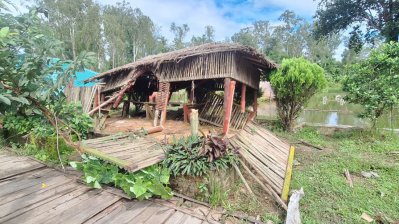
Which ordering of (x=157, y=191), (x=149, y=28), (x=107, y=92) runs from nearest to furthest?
(x=157, y=191) → (x=107, y=92) → (x=149, y=28)

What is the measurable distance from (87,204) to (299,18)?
159 ft

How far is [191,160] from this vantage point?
13.4 feet

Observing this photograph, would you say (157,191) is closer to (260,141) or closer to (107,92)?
(260,141)

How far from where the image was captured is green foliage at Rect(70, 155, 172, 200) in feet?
12.6

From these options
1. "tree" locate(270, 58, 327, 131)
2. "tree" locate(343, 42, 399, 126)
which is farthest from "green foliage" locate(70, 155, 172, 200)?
"tree" locate(343, 42, 399, 126)

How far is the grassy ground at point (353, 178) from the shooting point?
3916mm

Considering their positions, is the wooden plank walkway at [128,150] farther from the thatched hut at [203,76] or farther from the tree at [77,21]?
the tree at [77,21]

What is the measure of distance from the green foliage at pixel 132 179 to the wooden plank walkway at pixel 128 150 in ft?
0.60

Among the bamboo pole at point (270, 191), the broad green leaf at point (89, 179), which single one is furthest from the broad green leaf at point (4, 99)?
the bamboo pole at point (270, 191)

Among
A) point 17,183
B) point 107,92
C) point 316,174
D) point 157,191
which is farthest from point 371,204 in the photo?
point 107,92

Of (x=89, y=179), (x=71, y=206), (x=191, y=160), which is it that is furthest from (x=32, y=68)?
(x=89, y=179)

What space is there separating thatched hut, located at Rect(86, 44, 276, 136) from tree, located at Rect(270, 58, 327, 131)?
0.49 meters

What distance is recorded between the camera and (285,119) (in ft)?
29.2

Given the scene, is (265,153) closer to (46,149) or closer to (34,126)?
(46,149)
